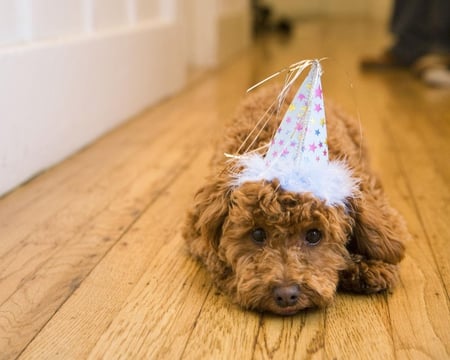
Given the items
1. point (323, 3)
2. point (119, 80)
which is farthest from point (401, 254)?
point (323, 3)

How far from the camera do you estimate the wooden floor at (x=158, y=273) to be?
1.20m

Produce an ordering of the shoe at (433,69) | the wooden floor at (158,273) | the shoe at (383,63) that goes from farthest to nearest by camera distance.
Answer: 1. the shoe at (383,63)
2. the shoe at (433,69)
3. the wooden floor at (158,273)

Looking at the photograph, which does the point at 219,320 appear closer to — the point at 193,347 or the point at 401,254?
the point at 193,347

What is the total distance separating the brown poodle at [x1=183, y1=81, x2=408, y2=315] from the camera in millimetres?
1258

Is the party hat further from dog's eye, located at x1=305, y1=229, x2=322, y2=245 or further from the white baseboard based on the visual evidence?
the white baseboard

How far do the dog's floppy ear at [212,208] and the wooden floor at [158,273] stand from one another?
0.12 m

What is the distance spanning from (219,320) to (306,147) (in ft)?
1.26

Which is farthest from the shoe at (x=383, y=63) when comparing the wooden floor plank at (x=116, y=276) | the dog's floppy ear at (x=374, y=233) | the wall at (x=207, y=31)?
the dog's floppy ear at (x=374, y=233)

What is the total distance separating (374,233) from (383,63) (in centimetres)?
390

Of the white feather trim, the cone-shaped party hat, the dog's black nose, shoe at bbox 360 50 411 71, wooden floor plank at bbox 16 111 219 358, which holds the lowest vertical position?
shoe at bbox 360 50 411 71

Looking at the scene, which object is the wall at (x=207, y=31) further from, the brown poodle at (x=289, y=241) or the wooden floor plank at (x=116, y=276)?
the brown poodle at (x=289, y=241)

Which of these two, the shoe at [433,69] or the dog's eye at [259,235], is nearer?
the dog's eye at [259,235]

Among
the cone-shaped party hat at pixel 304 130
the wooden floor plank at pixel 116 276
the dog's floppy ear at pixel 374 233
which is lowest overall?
the wooden floor plank at pixel 116 276

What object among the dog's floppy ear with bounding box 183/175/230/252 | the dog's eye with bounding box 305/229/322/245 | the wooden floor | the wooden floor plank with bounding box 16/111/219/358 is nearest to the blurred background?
the wooden floor
